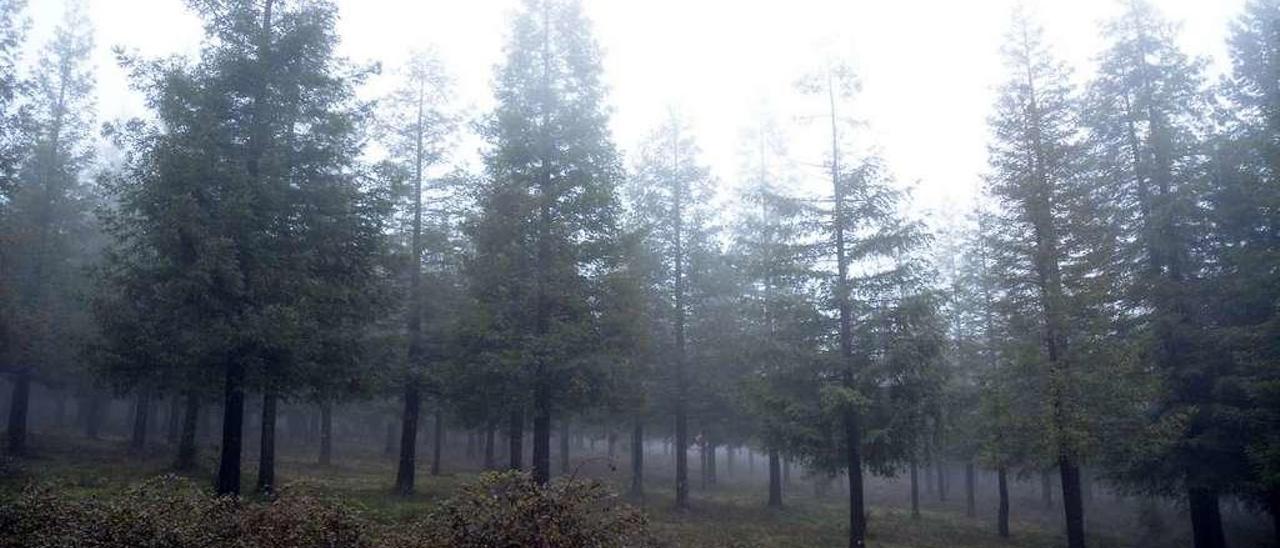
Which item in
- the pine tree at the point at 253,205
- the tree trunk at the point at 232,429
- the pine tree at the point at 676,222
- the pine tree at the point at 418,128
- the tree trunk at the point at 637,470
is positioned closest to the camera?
the pine tree at the point at 253,205

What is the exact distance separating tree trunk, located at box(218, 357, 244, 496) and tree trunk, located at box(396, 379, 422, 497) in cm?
552

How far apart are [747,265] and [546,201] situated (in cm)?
579

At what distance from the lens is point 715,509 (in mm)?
25750

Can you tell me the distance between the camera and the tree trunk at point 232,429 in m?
15.8

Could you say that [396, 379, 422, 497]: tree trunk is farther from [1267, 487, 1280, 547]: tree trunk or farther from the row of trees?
[1267, 487, 1280, 547]: tree trunk

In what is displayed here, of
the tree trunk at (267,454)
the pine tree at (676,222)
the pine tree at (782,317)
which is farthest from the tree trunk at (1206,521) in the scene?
the tree trunk at (267,454)

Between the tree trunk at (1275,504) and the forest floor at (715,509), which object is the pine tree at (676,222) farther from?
the tree trunk at (1275,504)

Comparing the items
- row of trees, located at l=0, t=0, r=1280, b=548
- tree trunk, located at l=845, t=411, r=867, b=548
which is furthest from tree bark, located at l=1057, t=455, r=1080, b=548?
tree trunk, located at l=845, t=411, r=867, b=548

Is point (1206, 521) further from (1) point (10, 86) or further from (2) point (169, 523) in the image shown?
(1) point (10, 86)

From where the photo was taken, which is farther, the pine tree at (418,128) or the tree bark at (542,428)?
the pine tree at (418,128)

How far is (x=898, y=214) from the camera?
18703 millimetres

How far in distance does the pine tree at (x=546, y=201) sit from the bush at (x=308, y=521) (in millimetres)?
7242

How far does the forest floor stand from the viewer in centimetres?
1870

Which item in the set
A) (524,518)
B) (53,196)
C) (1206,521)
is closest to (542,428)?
(524,518)
